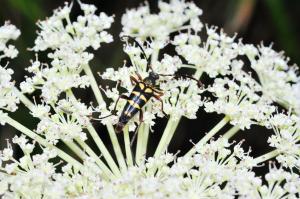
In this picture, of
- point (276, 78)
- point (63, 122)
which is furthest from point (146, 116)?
point (276, 78)

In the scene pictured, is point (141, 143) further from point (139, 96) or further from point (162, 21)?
point (162, 21)

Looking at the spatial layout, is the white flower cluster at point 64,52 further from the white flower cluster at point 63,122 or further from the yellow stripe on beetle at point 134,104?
the yellow stripe on beetle at point 134,104

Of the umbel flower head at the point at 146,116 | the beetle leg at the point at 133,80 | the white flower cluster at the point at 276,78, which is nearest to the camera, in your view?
the umbel flower head at the point at 146,116

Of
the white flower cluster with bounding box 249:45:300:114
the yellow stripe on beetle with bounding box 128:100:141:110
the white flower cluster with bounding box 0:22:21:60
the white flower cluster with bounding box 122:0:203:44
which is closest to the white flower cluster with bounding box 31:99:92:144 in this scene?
the yellow stripe on beetle with bounding box 128:100:141:110

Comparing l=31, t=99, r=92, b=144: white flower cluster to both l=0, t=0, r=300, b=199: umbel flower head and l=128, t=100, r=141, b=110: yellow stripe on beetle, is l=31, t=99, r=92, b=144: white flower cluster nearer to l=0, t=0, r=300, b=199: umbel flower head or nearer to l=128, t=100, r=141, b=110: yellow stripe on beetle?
l=0, t=0, r=300, b=199: umbel flower head

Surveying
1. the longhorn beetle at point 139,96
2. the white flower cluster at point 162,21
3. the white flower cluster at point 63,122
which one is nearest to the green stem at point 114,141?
the longhorn beetle at point 139,96

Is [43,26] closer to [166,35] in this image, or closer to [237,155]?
[166,35]

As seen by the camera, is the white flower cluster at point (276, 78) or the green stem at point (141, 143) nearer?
the green stem at point (141, 143)
